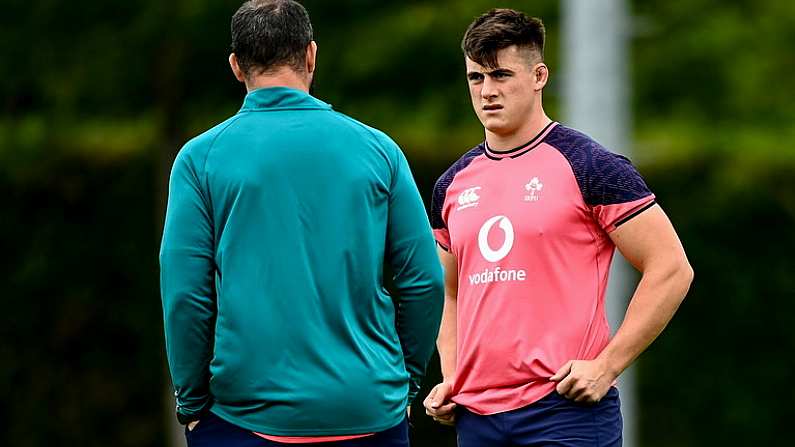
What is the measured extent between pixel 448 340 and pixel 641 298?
76 cm

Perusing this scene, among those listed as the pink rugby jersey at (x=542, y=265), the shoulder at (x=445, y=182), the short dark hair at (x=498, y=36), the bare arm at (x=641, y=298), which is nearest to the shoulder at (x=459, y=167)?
the shoulder at (x=445, y=182)

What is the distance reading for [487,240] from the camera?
4508 mm

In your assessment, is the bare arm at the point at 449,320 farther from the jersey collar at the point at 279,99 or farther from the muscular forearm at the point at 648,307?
the jersey collar at the point at 279,99

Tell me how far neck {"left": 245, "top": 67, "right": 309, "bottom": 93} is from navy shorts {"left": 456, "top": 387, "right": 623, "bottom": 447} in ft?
4.06

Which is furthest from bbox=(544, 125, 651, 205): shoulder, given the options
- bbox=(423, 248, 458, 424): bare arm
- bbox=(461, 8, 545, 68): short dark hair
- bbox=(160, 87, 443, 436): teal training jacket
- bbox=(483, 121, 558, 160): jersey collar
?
bbox=(160, 87, 443, 436): teal training jacket

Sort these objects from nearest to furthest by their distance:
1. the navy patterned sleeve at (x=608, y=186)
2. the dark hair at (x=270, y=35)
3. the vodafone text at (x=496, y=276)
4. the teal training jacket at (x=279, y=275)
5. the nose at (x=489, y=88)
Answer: the teal training jacket at (x=279, y=275)
the dark hair at (x=270, y=35)
the navy patterned sleeve at (x=608, y=186)
the vodafone text at (x=496, y=276)
the nose at (x=489, y=88)

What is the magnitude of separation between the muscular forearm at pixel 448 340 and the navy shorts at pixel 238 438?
3.01 feet

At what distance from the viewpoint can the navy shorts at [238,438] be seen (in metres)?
3.75

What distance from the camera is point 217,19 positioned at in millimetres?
9219

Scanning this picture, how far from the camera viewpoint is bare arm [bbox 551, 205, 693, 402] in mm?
4324

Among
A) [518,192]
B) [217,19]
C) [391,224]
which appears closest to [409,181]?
[391,224]

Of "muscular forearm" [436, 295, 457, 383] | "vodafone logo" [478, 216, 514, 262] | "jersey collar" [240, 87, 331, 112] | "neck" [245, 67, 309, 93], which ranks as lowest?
"muscular forearm" [436, 295, 457, 383]

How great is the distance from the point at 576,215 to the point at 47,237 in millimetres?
6595

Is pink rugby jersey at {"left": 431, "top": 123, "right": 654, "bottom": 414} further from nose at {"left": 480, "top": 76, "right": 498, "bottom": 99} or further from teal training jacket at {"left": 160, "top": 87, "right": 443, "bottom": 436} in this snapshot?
teal training jacket at {"left": 160, "top": 87, "right": 443, "bottom": 436}
